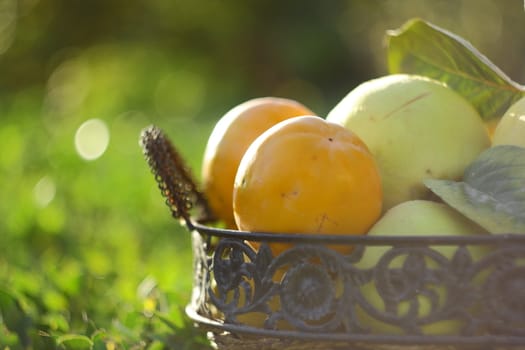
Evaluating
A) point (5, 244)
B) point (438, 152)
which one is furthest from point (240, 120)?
point (5, 244)

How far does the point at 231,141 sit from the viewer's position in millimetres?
1692

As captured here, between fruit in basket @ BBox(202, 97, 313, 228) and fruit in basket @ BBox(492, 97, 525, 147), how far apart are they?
429 mm

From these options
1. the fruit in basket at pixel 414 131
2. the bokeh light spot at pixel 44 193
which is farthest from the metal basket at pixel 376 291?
the bokeh light spot at pixel 44 193

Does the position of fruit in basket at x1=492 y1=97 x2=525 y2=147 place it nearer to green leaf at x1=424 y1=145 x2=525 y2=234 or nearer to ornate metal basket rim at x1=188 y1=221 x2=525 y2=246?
green leaf at x1=424 y1=145 x2=525 y2=234

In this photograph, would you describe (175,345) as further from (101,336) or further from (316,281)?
(316,281)

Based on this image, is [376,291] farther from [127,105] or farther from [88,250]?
[127,105]

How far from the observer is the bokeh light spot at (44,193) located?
9.86 ft

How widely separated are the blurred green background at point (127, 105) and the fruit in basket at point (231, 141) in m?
0.27

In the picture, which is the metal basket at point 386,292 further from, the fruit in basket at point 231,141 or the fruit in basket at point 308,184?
the fruit in basket at point 231,141

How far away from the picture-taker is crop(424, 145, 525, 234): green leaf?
4.24 feet

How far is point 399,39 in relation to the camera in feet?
5.81

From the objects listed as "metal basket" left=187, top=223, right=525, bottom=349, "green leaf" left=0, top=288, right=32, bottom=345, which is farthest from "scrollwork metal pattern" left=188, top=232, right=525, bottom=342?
"green leaf" left=0, top=288, right=32, bottom=345

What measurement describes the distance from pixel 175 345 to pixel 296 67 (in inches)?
474

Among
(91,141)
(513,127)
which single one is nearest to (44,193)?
(91,141)
